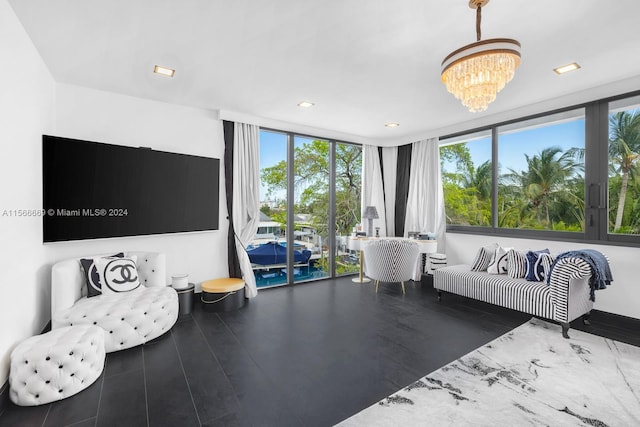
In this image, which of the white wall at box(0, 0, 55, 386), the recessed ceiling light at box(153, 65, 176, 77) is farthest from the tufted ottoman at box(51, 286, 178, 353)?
the recessed ceiling light at box(153, 65, 176, 77)

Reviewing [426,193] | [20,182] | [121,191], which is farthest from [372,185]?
[20,182]

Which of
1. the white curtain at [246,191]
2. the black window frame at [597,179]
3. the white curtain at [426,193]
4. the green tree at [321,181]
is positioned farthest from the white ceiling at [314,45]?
the white curtain at [426,193]

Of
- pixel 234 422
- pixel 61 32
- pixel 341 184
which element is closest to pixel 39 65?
pixel 61 32

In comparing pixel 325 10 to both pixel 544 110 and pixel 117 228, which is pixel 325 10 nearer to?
pixel 117 228

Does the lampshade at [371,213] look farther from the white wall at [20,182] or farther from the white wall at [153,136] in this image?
the white wall at [20,182]

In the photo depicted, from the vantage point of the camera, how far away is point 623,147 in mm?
3230

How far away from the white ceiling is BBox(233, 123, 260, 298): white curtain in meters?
0.59

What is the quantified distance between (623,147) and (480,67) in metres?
2.60

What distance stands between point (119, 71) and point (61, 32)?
608mm

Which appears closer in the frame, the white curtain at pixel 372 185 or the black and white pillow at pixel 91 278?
the black and white pillow at pixel 91 278

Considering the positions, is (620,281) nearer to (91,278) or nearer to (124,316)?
(124,316)

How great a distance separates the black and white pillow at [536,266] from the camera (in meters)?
3.24

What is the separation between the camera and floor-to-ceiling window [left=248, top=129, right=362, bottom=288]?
178 inches

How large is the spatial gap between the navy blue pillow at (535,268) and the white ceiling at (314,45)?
1.81m
